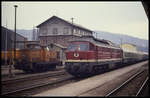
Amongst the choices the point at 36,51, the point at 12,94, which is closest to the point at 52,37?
the point at 36,51

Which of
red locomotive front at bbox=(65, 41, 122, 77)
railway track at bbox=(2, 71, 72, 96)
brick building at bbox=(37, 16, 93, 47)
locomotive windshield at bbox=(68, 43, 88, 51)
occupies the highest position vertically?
brick building at bbox=(37, 16, 93, 47)

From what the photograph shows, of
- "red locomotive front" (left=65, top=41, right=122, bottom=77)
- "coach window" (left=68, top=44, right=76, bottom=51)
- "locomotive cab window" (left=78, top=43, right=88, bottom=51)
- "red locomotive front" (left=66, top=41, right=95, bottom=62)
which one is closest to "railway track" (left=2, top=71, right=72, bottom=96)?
"red locomotive front" (left=65, top=41, right=122, bottom=77)

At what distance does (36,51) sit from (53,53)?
12.7 ft

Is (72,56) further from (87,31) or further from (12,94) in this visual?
(87,31)

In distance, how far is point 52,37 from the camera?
160ft

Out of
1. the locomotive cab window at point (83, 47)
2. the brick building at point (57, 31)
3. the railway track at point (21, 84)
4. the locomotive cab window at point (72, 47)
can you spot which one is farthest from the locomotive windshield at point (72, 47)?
the brick building at point (57, 31)

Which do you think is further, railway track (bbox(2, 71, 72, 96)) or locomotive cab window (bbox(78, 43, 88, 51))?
locomotive cab window (bbox(78, 43, 88, 51))

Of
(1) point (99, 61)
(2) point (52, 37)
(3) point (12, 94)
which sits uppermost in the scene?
(2) point (52, 37)

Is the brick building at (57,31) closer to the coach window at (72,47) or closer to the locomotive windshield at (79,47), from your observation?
the coach window at (72,47)

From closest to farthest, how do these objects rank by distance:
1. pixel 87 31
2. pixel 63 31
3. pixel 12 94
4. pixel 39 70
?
pixel 12 94
pixel 39 70
pixel 63 31
pixel 87 31

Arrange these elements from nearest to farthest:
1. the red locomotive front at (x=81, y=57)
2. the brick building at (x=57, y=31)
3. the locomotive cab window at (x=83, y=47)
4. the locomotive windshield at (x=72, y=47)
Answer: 1. the red locomotive front at (x=81, y=57)
2. the locomotive cab window at (x=83, y=47)
3. the locomotive windshield at (x=72, y=47)
4. the brick building at (x=57, y=31)

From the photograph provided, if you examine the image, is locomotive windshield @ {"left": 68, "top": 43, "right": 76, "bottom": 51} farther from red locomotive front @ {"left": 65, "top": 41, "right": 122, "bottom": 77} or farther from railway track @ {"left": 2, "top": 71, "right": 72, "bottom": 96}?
railway track @ {"left": 2, "top": 71, "right": 72, "bottom": 96}

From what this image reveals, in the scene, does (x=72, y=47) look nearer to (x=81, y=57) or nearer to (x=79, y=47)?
(x=79, y=47)

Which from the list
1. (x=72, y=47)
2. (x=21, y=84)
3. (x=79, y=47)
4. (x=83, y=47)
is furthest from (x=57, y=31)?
(x=21, y=84)
